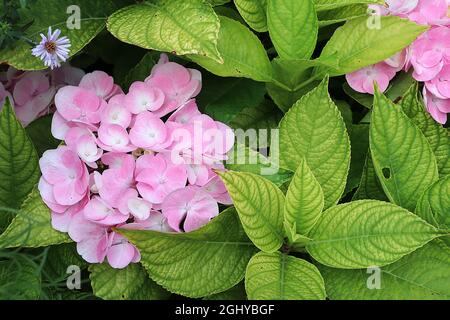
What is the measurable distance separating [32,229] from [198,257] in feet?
0.66

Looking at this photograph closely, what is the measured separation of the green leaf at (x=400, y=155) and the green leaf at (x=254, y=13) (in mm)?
200

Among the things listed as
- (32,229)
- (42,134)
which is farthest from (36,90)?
(32,229)

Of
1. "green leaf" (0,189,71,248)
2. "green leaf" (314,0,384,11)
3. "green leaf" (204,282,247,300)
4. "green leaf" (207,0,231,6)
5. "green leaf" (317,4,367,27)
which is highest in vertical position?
"green leaf" (207,0,231,6)

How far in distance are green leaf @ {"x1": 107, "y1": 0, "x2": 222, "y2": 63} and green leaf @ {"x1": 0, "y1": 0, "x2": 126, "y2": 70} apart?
5cm

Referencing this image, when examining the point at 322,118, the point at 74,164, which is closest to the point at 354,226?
the point at 322,118

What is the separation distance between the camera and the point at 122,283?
94cm

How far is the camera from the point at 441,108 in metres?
1.02

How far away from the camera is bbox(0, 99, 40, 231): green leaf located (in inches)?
37.3

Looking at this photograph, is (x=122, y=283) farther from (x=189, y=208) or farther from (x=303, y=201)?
(x=303, y=201)

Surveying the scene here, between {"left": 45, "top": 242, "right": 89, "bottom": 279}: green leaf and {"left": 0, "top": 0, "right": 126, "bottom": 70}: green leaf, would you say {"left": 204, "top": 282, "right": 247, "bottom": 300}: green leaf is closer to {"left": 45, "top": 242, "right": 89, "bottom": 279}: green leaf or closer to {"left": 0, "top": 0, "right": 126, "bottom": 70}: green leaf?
{"left": 45, "top": 242, "right": 89, "bottom": 279}: green leaf

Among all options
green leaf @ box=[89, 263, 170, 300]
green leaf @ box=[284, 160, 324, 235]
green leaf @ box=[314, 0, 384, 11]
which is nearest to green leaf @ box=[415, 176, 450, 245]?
green leaf @ box=[284, 160, 324, 235]

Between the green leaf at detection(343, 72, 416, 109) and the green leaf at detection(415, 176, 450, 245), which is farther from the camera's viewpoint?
the green leaf at detection(343, 72, 416, 109)
